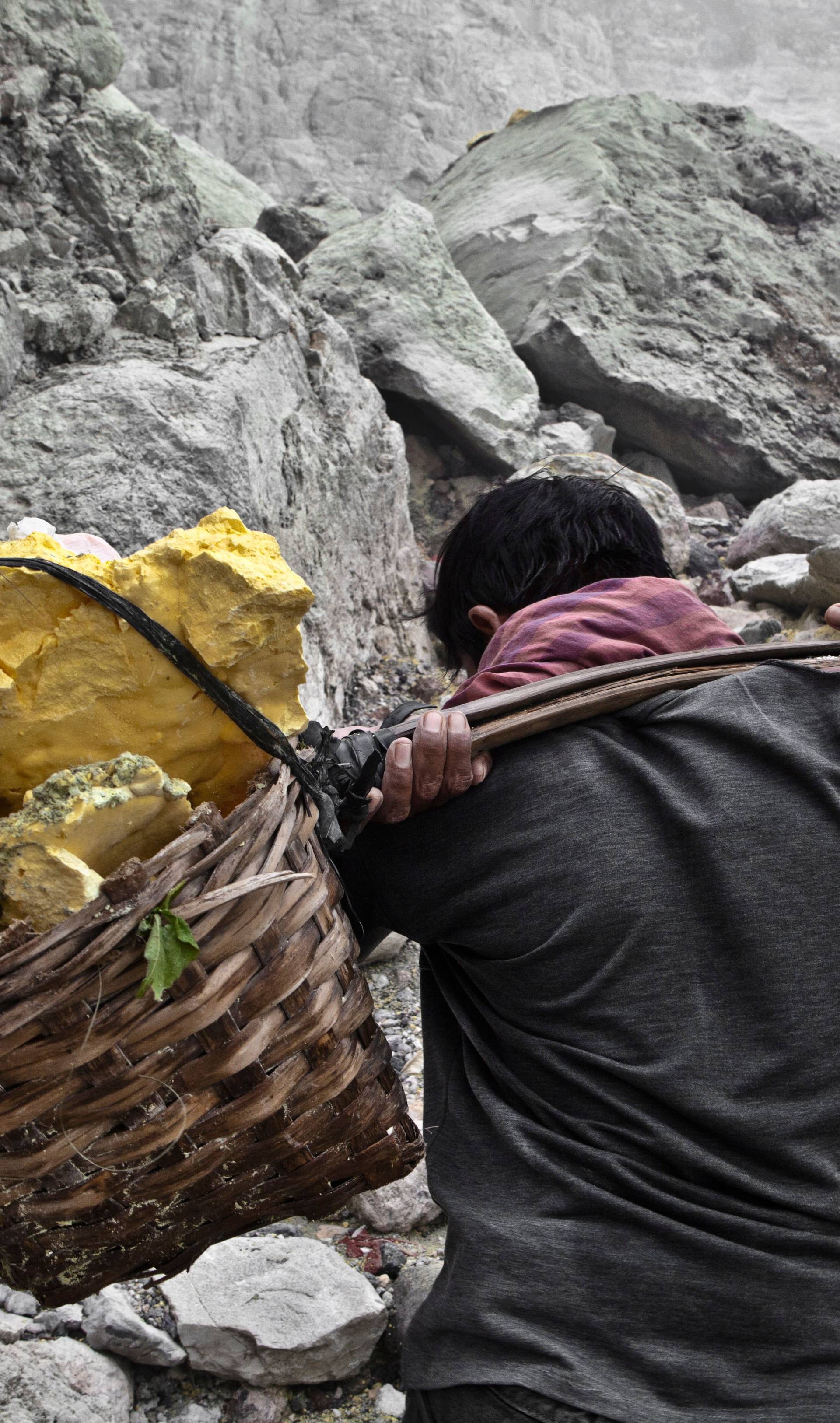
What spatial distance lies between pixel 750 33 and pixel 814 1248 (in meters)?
18.7

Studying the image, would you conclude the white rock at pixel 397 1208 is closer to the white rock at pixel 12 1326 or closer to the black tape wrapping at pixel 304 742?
the white rock at pixel 12 1326

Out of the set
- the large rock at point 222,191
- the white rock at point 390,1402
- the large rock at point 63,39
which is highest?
the large rock at point 222,191

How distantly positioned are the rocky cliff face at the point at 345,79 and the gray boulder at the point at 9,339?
25.3 ft

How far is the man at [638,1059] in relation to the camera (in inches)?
36.5

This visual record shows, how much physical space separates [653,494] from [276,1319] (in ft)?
12.3

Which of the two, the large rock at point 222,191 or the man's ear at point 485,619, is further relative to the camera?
the large rock at point 222,191

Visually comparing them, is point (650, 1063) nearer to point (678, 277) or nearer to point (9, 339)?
point (9, 339)

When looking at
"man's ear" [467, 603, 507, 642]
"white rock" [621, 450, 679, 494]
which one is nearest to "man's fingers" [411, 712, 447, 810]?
"man's ear" [467, 603, 507, 642]

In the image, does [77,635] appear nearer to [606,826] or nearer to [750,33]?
[606,826]

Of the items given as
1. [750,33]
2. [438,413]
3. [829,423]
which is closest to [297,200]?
[438,413]

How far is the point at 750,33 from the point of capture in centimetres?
1566

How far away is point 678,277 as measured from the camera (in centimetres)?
585

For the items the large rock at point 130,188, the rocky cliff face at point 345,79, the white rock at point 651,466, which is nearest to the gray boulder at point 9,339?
the large rock at point 130,188

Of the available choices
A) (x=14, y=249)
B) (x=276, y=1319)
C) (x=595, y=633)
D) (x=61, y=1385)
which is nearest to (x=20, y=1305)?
(x=61, y=1385)
